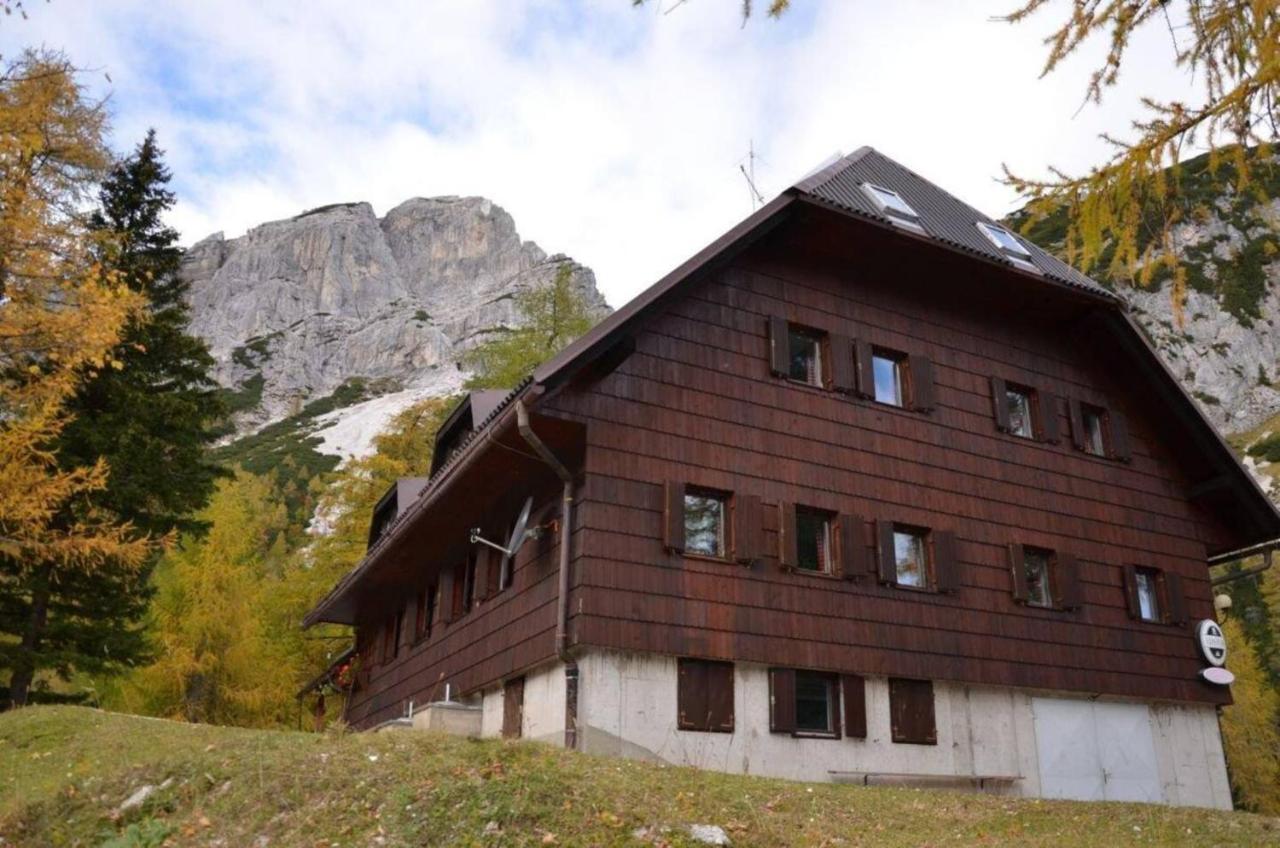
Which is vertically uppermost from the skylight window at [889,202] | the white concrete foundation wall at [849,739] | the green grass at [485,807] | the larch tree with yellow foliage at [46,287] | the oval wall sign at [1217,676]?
the skylight window at [889,202]

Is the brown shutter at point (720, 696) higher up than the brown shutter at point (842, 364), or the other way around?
the brown shutter at point (842, 364)

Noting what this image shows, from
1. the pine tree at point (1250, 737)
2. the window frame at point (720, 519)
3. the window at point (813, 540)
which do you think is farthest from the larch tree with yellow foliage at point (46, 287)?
the pine tree at point (1250, 737)

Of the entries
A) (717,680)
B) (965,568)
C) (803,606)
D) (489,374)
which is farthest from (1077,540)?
(489,374)

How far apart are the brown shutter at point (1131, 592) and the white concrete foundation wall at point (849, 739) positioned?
4.96ft

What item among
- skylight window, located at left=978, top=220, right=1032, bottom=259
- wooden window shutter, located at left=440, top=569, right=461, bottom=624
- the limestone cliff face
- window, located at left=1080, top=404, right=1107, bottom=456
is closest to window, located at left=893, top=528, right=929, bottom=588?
window, located at left=1080, top=404, right=1107, bottom=456

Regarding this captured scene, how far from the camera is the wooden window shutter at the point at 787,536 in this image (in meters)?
14.0

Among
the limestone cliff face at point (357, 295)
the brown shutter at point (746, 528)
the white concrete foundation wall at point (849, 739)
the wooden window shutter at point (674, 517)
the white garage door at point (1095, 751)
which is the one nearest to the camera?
the white concrete foundation wall at point (849, 739)

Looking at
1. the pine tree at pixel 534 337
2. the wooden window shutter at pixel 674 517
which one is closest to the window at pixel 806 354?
the wooden window shutter at pixel 674 517

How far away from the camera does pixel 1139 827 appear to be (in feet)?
31.9

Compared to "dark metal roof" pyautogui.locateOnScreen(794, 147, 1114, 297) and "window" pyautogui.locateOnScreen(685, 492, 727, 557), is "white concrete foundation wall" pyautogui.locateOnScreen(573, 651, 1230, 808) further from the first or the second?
"dark metal roof" pyautogui.locateOnScreen(794, 147, 1114, 297)

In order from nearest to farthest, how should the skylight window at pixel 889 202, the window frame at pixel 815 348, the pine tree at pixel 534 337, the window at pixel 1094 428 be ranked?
the window frame at pixel 815 348 < the skylight window at pixel 889 202 < the window at pixel 1094 428 < the pine tree at pixel 534 337

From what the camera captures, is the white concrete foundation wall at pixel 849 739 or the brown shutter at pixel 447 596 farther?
the brown shutter at pixel 447 596

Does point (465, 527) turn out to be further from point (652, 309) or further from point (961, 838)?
point (961, 838)

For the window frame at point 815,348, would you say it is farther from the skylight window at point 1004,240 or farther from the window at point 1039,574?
the skylight window at point 1004,240
